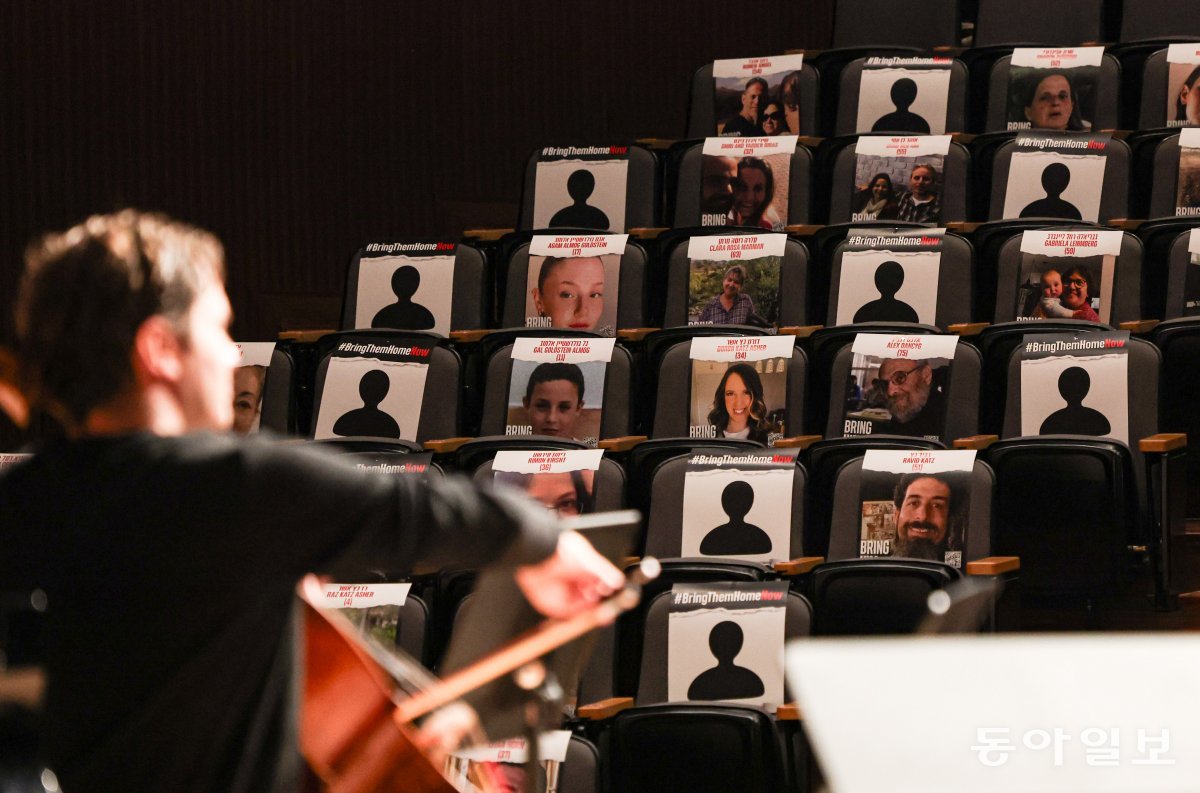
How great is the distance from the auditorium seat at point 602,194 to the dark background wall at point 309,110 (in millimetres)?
548

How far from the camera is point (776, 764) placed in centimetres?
160

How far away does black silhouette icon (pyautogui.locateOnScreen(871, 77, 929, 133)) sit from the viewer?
2.77 m

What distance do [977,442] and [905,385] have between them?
5.3 inches

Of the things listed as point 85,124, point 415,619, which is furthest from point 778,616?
point 85,124

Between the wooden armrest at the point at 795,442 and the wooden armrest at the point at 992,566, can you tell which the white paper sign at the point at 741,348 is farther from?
the wooden armrest at the point at 992,566

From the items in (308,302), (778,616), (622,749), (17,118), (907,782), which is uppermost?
(17,118)

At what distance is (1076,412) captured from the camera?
2.05 m

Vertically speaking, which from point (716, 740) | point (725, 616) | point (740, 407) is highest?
point (740, 407)

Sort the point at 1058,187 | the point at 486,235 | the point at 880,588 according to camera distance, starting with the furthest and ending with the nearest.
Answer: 1. the point at 486,235
2. the point at 1058,187
3. the point at 880,588

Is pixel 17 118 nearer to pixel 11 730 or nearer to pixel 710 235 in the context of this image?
pixel 710 235

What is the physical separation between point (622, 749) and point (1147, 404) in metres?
0.82

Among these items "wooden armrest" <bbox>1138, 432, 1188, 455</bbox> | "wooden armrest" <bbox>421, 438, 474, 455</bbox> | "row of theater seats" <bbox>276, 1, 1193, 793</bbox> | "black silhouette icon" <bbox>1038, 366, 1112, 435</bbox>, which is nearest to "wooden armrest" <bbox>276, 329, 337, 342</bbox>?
"row of theater seats" <bbox>276, 1, 1193, 793</bbox>

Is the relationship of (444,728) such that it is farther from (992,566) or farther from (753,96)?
(753,96)

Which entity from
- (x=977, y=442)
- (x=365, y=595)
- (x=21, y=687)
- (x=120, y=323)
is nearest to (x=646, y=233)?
(x=977, y=442)
